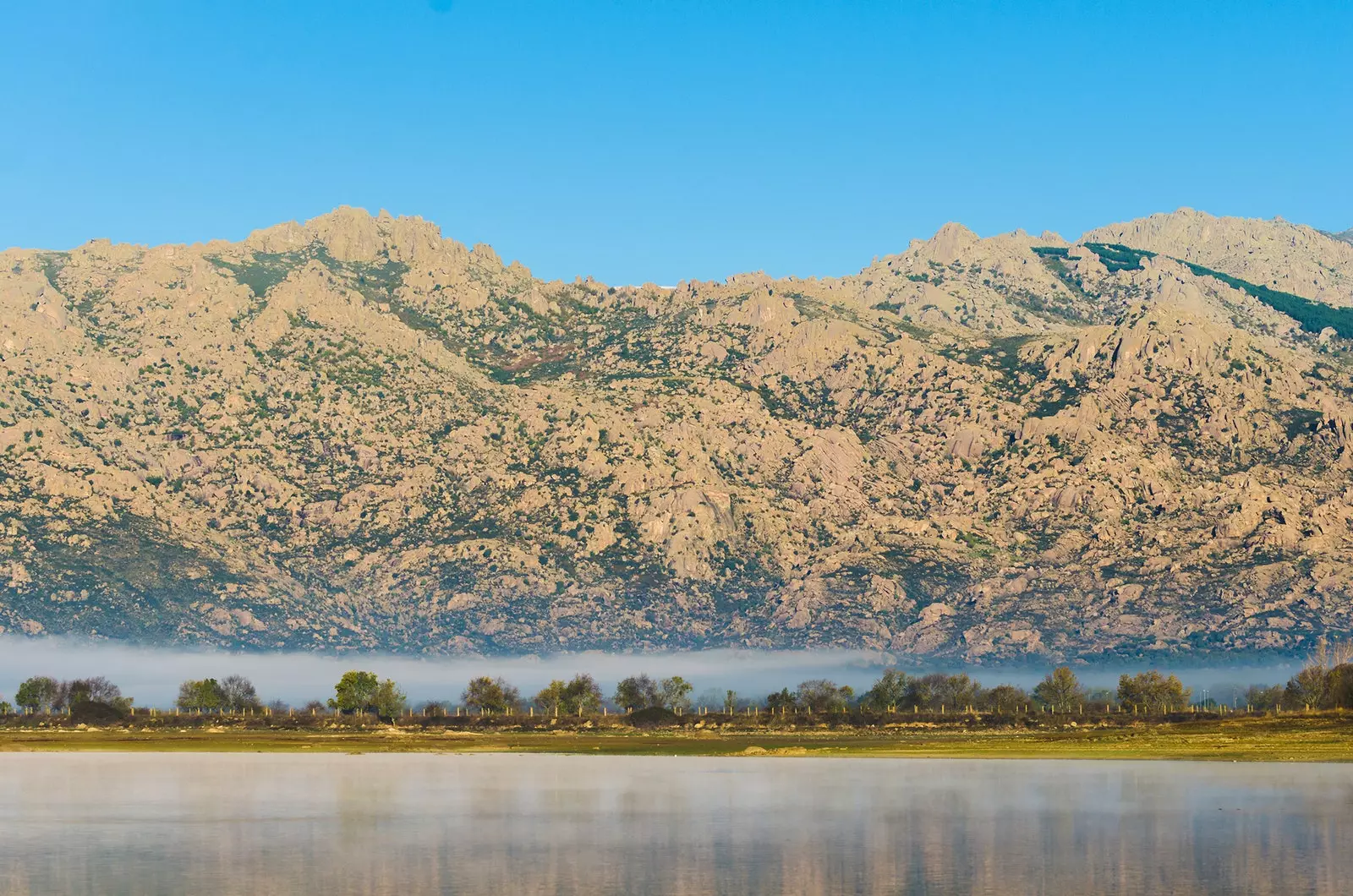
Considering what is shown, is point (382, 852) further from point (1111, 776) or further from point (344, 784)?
point (1111, 776)

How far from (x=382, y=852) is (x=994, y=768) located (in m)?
90.8

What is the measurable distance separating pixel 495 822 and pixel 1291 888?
143 ft

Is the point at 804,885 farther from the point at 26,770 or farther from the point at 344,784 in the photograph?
the point at 26,770

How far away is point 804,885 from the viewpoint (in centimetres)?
5603

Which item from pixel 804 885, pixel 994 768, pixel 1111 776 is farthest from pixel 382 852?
pixel 994 768

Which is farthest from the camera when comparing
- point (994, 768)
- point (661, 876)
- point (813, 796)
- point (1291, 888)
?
point (994, 768)

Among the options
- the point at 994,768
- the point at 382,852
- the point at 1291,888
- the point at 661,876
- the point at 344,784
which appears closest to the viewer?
the point at 1291,888

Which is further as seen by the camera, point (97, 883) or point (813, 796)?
point (813, 796)

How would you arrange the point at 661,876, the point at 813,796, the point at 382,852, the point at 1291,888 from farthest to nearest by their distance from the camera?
the point at 813,796 < the point at 382,852 < the point at 661,876 < the point at 1291,888

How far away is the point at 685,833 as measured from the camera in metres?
75.8

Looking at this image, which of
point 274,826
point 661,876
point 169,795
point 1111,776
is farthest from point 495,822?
point 1111,776

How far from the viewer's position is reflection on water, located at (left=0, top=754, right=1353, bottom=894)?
188 feet

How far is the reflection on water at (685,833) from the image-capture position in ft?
188

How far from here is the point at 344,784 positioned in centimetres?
12231
